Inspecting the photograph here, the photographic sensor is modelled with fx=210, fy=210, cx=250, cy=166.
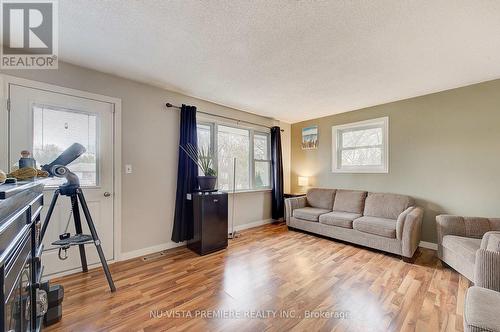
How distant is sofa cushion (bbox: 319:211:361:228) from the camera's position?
343cm

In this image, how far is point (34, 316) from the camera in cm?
121

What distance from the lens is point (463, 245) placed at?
7.54 feet

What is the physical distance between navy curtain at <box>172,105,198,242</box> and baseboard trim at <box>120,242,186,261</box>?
0.13 m

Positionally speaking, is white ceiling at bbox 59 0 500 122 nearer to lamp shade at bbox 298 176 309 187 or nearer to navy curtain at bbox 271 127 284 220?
navy curtain at bbox 271 127 284 220

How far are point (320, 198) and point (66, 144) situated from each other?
4.18 metres

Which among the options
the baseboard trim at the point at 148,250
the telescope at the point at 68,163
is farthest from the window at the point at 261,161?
the telescope at the point at 68,163

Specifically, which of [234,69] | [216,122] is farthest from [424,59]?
[216,122]

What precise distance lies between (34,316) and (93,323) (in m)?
0.59

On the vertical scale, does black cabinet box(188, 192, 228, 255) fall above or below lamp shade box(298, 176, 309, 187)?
below

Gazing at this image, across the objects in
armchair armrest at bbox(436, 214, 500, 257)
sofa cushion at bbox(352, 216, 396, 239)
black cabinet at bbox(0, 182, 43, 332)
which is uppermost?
black cabinet at bbox(0, 182, 43, 332)

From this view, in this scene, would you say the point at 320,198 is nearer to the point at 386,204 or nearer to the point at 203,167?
the point at 386,204

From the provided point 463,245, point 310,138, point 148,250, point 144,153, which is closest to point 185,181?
point 144,153

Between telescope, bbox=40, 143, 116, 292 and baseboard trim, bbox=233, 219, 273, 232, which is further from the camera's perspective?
baseboard trim, bbox=233, 219, 273, 232

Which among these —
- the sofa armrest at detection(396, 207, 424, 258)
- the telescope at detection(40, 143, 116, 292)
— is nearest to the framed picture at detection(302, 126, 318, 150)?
the sofa armrest at detection(396, 207, 424, 258)
